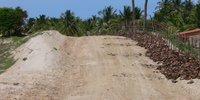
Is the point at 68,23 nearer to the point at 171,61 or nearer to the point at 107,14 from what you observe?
the point at 107,14

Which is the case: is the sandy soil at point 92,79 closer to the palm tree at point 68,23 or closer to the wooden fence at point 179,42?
the wooden fence at point 179,42

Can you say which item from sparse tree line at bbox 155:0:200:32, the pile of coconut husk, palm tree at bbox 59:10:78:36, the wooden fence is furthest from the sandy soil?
palm tree at bbox 59:10:78:36

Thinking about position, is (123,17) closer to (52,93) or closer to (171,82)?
(171,82)

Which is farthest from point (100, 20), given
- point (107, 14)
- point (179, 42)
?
point (179, 42)

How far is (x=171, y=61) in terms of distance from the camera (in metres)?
14.7

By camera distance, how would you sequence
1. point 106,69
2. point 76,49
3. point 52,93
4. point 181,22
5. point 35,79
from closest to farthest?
1. point 52,93
2. point 35,79
3. point 106,69
4. point 76,49
5. point 181,22

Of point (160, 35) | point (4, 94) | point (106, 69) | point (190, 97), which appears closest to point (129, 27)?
point (160, 35)

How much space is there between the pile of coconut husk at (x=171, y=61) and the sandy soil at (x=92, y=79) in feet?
1.58

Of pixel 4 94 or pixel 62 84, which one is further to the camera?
pixel 62 84

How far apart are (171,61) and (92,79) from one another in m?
4.98

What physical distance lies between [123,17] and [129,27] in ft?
35.9

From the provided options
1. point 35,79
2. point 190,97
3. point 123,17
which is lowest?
point 190,97

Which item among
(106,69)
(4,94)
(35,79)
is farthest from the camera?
(106,69)

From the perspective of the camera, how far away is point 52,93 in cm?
973
